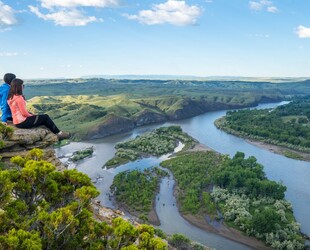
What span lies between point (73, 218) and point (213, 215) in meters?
44.6

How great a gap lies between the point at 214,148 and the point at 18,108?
85.1 m

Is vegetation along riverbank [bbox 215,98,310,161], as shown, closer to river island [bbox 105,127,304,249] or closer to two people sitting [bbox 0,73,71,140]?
river island [bbox 105,127,304,249]

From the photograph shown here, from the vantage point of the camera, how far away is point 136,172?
2724 inches

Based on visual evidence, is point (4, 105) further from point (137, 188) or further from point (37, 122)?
point (137, 188)

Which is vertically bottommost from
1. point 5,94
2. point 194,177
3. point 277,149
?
point 277,149

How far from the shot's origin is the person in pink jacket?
53.3 ft

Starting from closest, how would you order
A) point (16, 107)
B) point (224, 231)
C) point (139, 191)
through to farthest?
point (16, 107), point (224, 231), point (139, 191)

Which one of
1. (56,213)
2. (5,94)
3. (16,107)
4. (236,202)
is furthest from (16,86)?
(236,202)

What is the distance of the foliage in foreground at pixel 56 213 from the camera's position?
A: 38.1 feet

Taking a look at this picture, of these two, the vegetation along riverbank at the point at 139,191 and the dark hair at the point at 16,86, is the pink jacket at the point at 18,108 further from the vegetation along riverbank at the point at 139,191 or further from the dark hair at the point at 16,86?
the vegetation along riverbank at the point at 139,191

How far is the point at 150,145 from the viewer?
96438mm

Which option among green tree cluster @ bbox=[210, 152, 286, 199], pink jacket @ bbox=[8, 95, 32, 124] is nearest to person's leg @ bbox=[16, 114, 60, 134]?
pink jacket @ bbox=[8, 95, 32, 124]

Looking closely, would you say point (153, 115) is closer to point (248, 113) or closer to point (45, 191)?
point (248, 113)

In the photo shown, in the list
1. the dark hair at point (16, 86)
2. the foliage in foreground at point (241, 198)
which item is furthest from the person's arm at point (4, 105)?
the foliage in foreground at point (241, 198)
